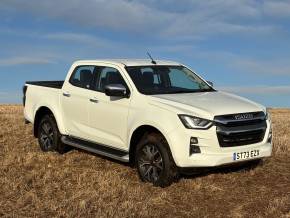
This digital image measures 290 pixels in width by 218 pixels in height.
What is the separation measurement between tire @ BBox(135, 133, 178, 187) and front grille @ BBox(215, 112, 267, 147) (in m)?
0.84

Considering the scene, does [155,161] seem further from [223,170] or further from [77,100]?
[77,100]

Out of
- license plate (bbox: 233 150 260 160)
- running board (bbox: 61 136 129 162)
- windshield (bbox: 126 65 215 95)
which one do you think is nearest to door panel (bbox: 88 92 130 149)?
running board (bbox: 61 136 129 162)

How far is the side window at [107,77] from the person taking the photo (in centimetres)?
954

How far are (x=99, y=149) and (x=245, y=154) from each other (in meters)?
2.69

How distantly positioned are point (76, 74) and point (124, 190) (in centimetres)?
334

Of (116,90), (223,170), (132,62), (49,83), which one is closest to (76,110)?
(132,62)

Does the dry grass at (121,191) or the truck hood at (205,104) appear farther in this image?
the truck hood at (205,104)

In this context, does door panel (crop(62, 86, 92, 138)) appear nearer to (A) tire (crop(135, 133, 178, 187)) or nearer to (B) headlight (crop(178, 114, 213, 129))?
(A) tire (crop(135, 133, 178, 187))

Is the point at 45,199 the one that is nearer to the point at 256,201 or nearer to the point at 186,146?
the point at 186,146

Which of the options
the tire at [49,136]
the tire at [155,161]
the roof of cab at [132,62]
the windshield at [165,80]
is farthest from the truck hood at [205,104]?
the tire at [49,136]

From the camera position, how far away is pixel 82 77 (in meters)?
10.4

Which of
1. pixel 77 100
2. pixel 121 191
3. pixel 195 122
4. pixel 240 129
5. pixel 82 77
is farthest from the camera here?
pixel 82 77

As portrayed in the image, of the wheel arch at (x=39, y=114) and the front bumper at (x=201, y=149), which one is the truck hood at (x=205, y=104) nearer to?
the front bumper at (x=201, y=149)

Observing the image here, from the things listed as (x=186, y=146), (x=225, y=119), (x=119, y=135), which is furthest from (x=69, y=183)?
(x=225, y=119)
